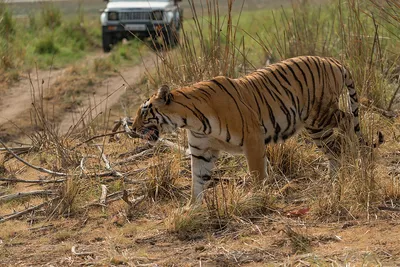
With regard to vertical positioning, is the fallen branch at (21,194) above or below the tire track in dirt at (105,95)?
above

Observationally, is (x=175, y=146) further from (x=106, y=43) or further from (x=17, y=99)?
(x=106, y=43)

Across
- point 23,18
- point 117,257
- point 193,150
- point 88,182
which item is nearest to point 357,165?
point 193,150

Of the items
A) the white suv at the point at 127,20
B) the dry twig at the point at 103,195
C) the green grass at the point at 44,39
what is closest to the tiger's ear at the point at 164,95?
the dry twig at the point at 103,195

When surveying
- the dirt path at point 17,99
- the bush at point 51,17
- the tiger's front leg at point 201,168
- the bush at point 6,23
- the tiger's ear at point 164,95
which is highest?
the tiger's ear at point 164,95

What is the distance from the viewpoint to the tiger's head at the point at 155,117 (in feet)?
18.1

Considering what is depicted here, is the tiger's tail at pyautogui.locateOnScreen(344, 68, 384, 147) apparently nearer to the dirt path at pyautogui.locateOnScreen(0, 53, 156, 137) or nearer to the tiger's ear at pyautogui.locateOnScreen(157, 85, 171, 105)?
the tiger's ear at pyautogui.locateOnScreen(157, 85, 171, 105)

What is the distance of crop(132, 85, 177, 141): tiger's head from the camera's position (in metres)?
5.53

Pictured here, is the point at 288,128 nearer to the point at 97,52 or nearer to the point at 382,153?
the point at 382,153

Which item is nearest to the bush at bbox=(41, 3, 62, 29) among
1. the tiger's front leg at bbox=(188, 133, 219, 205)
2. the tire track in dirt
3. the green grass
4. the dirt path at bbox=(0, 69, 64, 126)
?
the green grass

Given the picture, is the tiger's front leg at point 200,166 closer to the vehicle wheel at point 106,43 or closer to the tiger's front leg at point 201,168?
the tiger's front leg at point 201,168

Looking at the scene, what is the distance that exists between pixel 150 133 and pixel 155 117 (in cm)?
12

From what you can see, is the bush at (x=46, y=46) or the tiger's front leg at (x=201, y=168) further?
the bush at (x=46, y=46)

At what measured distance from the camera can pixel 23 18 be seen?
18031mm

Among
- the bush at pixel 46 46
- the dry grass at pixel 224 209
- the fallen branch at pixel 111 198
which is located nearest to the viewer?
the dry grass at pixel 224 209
